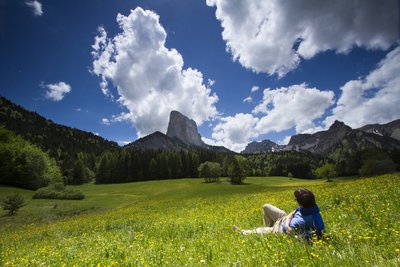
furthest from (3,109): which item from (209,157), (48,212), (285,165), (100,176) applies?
(285,165)

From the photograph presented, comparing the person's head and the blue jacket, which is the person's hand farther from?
the person's head

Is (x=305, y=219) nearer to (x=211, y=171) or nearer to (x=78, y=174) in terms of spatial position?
(x=211, y=171)

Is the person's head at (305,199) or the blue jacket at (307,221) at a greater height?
the person's head at (305,199)

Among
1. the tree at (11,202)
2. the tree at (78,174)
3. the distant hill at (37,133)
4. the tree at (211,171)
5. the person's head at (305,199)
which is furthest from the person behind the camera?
the distant hill at (37,133)

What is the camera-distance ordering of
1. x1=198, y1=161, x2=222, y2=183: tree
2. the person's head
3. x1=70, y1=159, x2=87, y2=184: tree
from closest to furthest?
the person's head, x1=198, y1=161, x2=222, y2=183: tree, x1=70, y1=159, x2=87, y2=184: tree

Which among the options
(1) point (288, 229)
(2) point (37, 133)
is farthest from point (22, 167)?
(2) point (37, 133)

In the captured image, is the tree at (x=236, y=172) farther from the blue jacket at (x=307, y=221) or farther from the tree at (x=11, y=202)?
the blue jacket at (x=307, y=221)

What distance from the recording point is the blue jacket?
20.2 ft

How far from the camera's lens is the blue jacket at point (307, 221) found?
6152 millimetres

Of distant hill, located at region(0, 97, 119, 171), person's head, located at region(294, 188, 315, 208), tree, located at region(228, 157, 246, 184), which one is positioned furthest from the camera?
distant hill, located at region(0, 97, 119, 171)

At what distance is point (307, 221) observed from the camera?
6.30 metres

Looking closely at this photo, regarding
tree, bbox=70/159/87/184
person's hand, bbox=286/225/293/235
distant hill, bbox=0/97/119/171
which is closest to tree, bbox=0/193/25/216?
person's hand, bbox=286/225/293/235

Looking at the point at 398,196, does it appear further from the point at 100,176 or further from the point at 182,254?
the point at 100,176

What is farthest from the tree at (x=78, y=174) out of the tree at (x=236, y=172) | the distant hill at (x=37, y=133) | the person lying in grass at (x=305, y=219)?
the person lying in grass at (x=305, y=219)
